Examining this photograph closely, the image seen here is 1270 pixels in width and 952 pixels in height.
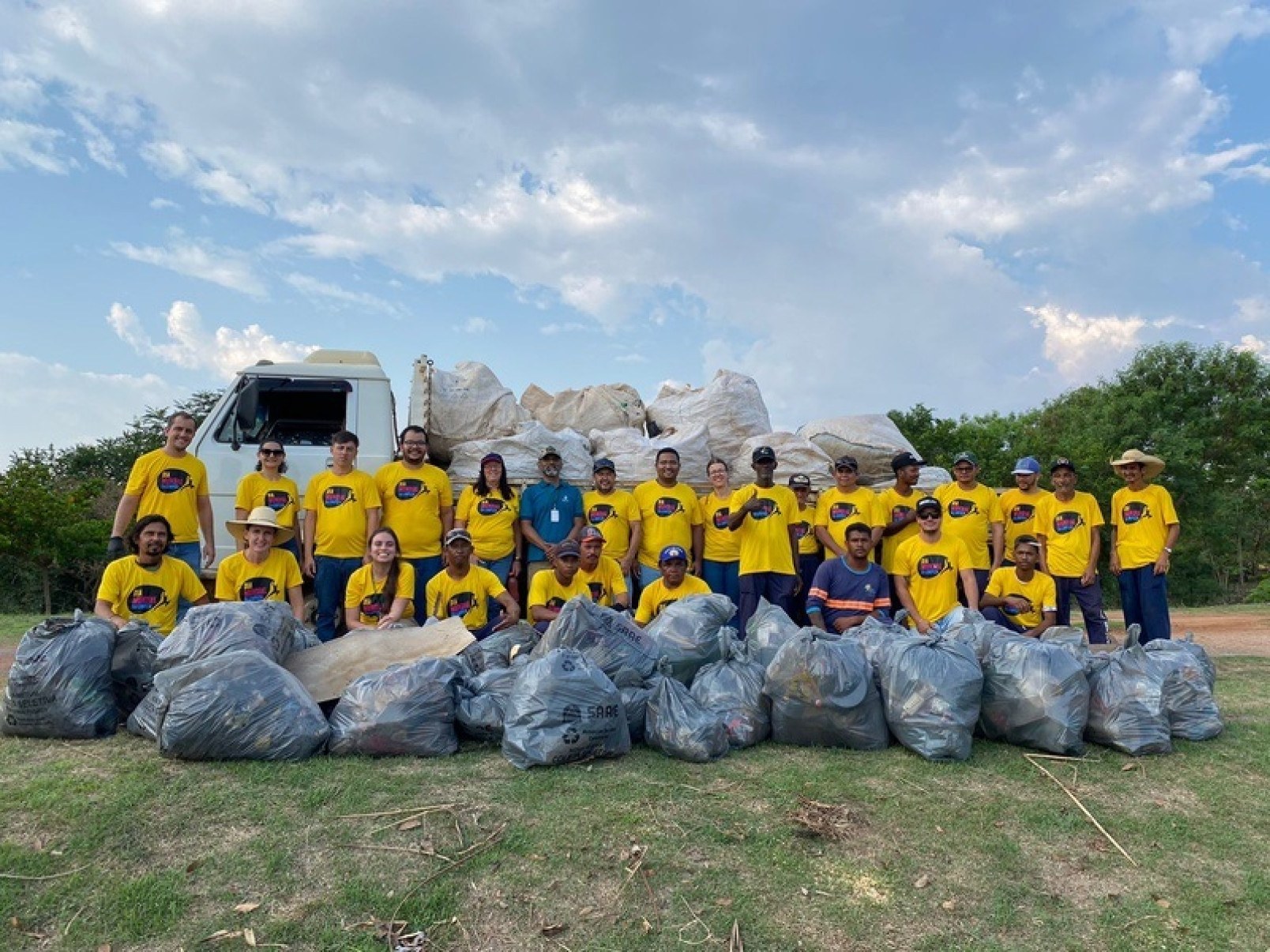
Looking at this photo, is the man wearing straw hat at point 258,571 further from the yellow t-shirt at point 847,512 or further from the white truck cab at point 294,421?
the yellow t-shirt at point 847,512

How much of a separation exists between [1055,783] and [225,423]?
19.0 feet

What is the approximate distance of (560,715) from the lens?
135 inches

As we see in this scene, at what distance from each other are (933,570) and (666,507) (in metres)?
1.82

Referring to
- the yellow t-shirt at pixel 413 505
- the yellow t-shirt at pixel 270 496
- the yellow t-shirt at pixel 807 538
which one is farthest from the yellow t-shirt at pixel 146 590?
the yellow t-shirt at pixel 807 538

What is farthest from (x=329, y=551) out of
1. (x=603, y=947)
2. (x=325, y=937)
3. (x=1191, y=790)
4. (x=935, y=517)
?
(x=1191, y=790)

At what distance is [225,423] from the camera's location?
242 inches

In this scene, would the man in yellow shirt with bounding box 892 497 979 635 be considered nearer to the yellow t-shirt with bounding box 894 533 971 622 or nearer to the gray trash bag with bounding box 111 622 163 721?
the yellow t-shirt with bounding box 894 533 971 622

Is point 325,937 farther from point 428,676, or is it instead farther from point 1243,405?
point 1243,405

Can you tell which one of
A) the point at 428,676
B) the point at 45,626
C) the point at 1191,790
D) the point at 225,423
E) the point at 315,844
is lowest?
the point at 1191,790

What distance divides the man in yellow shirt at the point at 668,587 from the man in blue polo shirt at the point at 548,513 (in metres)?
0.86

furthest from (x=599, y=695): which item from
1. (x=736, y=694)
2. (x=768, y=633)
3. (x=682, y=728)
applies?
(x=768, y=633)

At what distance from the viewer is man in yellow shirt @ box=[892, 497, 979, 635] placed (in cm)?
514

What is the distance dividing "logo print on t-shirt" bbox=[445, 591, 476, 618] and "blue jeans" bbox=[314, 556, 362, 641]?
0.86 metres

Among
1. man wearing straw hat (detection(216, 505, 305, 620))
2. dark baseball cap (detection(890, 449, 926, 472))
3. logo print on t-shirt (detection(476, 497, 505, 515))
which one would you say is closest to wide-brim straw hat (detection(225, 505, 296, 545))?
man wearing straw hat (detection(216, 505, 305, 620))
